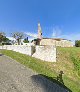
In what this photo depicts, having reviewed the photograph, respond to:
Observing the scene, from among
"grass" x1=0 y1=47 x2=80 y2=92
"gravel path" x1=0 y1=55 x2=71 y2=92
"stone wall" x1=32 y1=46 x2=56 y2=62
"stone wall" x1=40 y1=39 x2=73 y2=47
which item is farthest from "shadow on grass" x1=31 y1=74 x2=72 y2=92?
"stone wall" x1=40 y1=39 x2=73 y2=47

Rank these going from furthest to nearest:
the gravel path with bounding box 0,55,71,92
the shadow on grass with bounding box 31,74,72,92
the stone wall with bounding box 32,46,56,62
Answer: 1. the stone wall with bounding box 32,46,56,62
2. the shadow on grass with bounding box 31,74,72,92
3. the gravel path with bounding box 0,55,71,92

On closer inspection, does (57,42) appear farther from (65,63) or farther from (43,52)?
(43,52)

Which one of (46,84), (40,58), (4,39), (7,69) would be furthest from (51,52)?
(4,39)

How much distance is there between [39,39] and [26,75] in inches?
1930

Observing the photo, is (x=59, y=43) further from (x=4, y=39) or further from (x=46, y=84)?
(x=46, y=84)

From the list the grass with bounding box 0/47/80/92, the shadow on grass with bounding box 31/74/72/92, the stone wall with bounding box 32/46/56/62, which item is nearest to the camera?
the shadow on grass with bounding box 31/74/72/92

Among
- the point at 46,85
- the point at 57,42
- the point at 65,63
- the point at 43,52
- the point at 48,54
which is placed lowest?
the point at 46,85

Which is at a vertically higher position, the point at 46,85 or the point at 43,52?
the point at 43,52

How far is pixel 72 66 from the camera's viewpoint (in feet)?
101

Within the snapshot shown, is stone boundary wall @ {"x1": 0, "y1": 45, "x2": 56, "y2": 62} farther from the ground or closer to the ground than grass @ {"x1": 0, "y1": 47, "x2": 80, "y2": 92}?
farther from the ground

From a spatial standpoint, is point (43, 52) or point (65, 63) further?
point (65, 63)

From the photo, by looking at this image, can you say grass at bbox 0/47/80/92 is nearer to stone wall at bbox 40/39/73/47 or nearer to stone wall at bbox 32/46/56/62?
stone wall at bbox 32/46/56/62

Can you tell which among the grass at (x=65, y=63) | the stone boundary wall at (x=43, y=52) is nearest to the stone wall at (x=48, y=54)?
the stone boundary wall at (x=43, y=52)

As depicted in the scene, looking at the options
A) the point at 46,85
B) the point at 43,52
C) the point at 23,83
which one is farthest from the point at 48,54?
the point at 23,83
